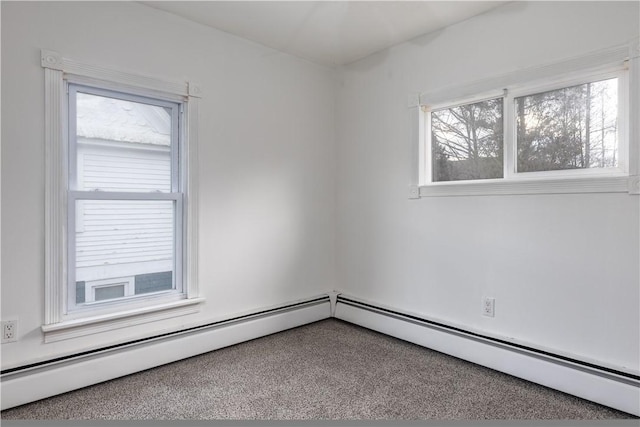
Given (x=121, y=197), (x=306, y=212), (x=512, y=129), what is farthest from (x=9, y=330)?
(x=512, y=129)

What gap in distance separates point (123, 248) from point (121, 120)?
871 mm

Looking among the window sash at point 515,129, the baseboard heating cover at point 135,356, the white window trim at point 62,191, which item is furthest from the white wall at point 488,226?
the white window trim at point 62,191

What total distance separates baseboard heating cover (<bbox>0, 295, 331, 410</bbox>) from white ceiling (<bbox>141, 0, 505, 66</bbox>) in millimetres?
2287

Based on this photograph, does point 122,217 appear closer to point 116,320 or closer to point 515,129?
point 116,320

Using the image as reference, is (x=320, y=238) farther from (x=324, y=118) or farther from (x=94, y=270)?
(x=94, y=270)

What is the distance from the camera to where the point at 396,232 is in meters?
3.22

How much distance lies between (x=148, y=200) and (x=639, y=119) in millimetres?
3044

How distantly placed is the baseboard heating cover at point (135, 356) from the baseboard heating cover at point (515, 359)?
83 centimetres

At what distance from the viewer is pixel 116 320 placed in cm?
244

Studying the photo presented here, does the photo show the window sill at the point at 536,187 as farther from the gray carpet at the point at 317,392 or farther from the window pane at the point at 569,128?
the gray carpet at the point at 317,392

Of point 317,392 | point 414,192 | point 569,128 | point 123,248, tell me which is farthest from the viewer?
point 414,192

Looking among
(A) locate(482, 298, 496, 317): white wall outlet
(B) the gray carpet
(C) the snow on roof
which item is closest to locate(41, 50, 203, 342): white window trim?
(C) the snow on roof

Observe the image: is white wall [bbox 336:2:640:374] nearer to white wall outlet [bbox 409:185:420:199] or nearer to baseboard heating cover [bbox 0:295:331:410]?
white wall outlet [bbox 409:185:420:199]

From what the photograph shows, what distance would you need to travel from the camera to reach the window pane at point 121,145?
7.83 feet
